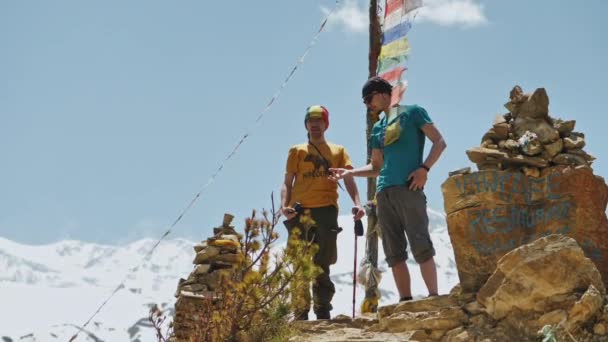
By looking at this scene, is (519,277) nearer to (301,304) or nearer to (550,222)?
(550,222)

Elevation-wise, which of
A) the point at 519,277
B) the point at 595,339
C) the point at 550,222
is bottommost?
the point at 595,339

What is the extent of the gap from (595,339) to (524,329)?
55cm

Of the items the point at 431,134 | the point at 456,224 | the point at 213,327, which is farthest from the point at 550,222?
the point at 213,327

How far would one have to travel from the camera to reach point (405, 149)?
22.6 feet

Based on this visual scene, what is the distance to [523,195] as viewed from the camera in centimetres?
721

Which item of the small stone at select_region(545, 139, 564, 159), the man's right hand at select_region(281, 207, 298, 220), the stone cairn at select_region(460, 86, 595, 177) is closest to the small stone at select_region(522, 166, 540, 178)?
the stone cairn at select_region(460, 86, 595, 177)

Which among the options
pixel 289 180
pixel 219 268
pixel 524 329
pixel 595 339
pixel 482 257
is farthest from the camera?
pixel 219 268

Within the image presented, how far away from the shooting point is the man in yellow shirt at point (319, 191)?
769 cm

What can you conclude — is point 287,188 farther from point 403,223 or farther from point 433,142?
point 433,142

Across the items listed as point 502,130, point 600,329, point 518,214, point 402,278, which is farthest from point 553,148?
point 600,329

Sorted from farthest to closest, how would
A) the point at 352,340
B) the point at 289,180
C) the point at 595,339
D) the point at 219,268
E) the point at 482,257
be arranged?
the point at 219,268
the point at 289,180
the point at 482,257
the point at 352,340
the point at 595,339

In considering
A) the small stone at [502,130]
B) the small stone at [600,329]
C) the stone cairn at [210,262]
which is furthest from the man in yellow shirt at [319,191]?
the small stone at [600,329]

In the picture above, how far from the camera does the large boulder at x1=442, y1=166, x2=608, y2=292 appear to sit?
695 centimetres

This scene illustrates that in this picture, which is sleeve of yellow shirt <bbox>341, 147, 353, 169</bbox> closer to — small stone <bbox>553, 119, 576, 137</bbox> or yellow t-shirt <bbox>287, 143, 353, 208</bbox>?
yellow t-shirt <bbox>287, 143, 353, 208</bbox>
